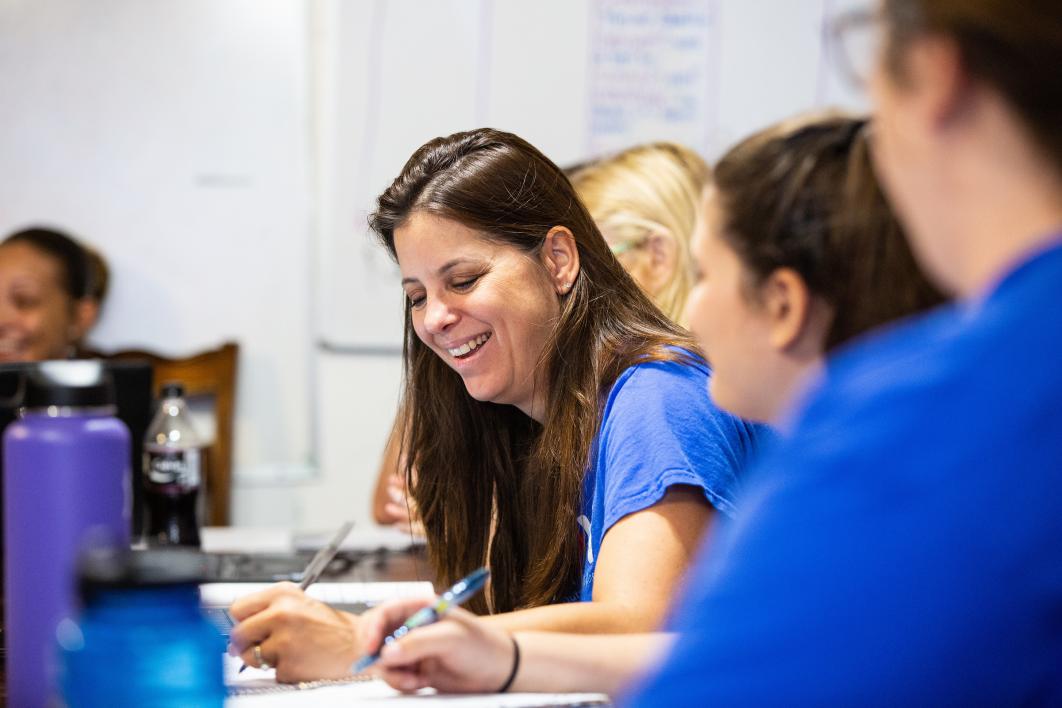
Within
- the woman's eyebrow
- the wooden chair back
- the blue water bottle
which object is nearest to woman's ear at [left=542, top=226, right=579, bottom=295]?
the woman's eyebrow

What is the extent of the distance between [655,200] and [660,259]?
0.11 m

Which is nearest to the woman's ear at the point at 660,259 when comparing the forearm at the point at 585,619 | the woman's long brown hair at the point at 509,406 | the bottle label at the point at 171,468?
the woman's long brown hair at the point at 509,406

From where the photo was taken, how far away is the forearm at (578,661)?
0.87m

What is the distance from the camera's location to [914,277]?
732mm

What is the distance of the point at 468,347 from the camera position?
4.69 feet

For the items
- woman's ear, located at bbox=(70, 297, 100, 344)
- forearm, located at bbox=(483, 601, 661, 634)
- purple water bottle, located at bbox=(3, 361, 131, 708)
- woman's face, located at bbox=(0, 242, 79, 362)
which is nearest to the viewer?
purple water bottle, located at bbox=(3, 361, 131, 708)

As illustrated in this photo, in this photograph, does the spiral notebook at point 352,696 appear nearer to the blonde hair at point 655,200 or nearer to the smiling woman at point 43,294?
the blonde hair at point 655,200

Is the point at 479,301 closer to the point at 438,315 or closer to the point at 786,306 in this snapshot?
the point at 438,315

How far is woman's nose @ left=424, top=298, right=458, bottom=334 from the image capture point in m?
1.40

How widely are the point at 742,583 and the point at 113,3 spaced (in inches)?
109

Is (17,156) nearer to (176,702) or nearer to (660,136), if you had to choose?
(660,136)

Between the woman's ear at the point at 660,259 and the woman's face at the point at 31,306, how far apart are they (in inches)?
57.0

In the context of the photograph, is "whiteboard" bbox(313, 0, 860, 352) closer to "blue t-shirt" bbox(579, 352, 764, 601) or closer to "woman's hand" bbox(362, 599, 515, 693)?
"blue t-shirt" bbox(579, 352, 764, 601)

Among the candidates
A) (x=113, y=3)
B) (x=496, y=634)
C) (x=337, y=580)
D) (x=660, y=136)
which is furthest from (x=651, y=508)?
(x=113, y=3)
